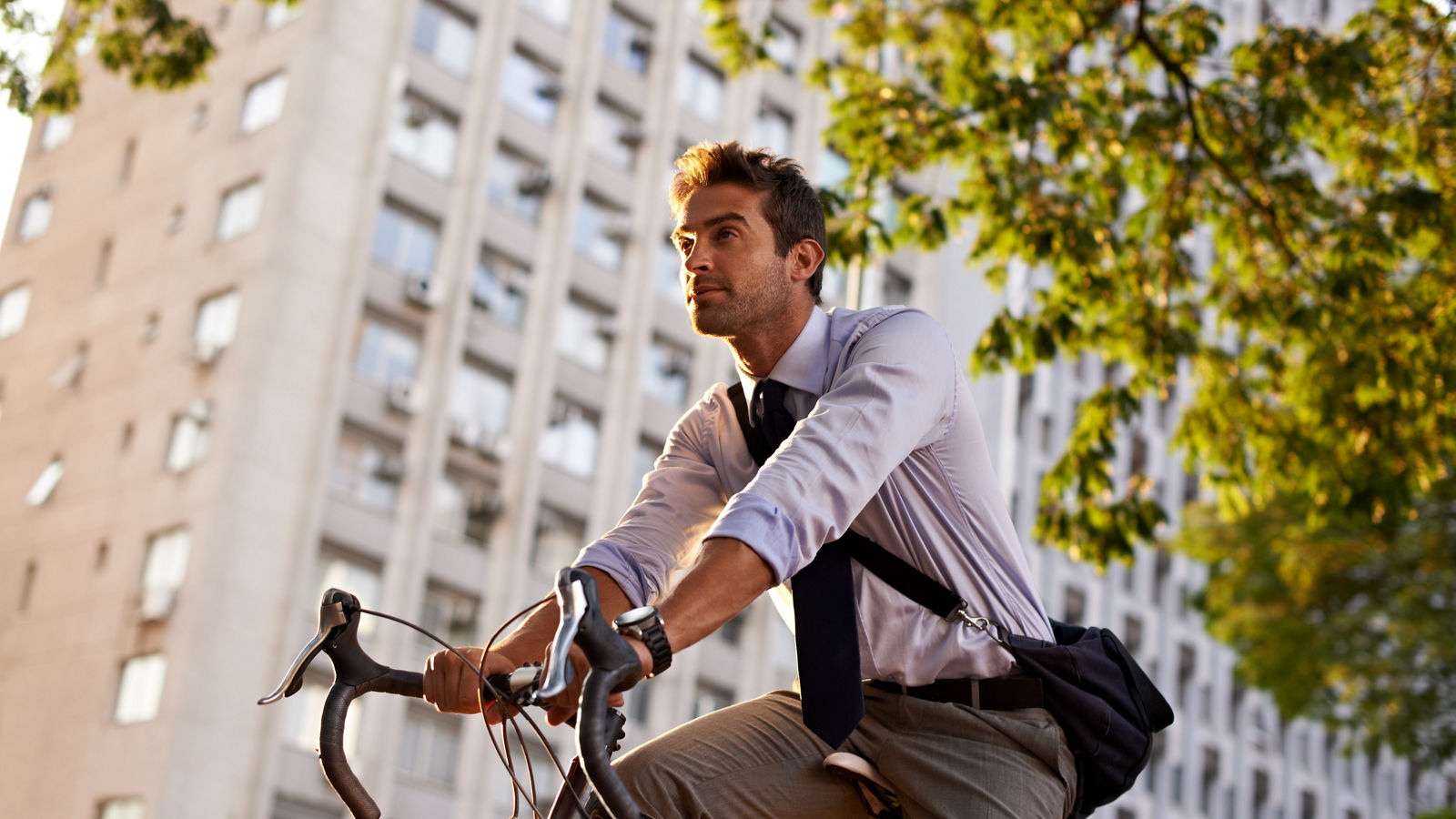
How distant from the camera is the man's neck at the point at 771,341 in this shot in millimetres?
3525

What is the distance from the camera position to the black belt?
3307mm

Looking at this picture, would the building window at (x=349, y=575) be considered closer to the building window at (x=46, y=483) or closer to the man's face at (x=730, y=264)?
the building window at (x=46, y=483)

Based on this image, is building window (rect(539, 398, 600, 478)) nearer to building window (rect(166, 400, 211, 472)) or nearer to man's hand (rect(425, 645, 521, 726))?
building window (rect(166, 400, 211, 472))

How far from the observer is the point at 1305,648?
25.2 meters

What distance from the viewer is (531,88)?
36312 mm

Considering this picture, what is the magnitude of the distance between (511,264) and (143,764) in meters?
12.2

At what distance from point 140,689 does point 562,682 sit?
28.7 m

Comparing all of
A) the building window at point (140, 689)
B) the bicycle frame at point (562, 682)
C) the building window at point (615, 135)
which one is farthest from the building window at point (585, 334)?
the bicycle frame at point (562, 682)

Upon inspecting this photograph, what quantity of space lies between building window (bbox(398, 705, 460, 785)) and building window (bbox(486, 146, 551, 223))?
414 inches

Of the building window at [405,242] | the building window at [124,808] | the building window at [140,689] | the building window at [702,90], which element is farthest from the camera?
the building window at [702,90]

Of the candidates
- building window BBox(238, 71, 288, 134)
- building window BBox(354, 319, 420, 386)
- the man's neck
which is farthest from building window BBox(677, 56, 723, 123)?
the man's neck

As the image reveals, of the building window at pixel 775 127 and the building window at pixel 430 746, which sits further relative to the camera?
the building window at pixel 775 127

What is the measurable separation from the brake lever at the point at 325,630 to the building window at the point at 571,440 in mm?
31238

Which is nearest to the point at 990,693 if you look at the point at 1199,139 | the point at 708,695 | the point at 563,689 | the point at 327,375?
the point at 563,689
